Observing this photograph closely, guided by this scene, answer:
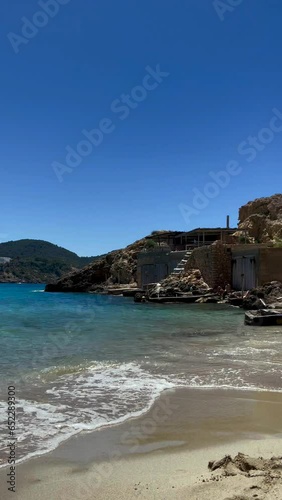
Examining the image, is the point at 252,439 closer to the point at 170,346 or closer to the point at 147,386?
the point at 147,386

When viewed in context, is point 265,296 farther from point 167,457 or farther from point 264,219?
point 167,457

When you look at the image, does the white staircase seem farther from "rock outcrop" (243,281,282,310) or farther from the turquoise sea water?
the turquoise sea water

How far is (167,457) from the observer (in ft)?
16.5

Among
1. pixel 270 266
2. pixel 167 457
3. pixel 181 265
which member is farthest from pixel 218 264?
pixel 167 457

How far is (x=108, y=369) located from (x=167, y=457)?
18.1 ft

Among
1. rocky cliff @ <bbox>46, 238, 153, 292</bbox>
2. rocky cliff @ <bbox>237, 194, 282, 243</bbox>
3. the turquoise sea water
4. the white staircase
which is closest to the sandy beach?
the turquoise sea water

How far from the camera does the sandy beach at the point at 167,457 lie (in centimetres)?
402

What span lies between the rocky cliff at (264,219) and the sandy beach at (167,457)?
41.7 metres

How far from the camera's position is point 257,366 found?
10414 mm

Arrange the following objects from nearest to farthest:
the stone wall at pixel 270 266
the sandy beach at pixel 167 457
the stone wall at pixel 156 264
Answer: the sandy beach at pixel 167 457, the stone wall at pixel 270 266, the stone wall at pixel 156 264

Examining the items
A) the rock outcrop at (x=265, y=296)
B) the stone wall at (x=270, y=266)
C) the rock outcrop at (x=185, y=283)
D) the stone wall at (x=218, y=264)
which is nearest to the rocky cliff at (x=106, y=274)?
the rock outcrop at (x=185, y=283)

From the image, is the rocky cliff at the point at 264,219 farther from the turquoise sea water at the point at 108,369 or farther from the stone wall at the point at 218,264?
the turquoise sea water at the point at 108,369

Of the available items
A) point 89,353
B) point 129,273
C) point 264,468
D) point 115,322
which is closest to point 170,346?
point 89,353

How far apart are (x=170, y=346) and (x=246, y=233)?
40.2 metres
